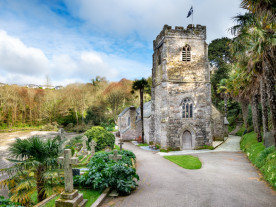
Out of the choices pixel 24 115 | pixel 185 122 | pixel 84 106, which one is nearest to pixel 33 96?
pixel 24 115

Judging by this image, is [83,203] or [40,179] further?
[40,179]

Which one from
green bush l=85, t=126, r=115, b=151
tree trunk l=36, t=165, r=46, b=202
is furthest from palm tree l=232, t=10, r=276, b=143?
green bush l=85, t=126, r=115, b=151

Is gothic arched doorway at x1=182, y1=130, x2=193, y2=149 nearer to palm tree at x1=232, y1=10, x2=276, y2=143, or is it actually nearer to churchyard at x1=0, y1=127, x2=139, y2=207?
palm tree at x1=232, y1=10, x2=276, y2=143

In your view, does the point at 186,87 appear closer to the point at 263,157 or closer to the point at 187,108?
the point at 187,108

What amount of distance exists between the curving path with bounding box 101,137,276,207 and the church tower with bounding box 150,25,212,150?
23.0 feet

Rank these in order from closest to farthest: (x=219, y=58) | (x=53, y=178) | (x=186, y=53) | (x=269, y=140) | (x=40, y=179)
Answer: (x=40, y=179) < (x=53, y=178) < (x=269, y=140) < (x=186, y=53) < (x=219, y=58)

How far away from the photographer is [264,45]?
10.1 m

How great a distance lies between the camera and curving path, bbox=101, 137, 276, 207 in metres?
7.39

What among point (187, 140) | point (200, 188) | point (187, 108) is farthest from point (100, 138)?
point (200, 188)

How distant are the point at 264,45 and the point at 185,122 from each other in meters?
11.8

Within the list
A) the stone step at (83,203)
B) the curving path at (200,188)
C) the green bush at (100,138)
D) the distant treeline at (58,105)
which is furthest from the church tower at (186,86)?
the distant treeline at (58,105)

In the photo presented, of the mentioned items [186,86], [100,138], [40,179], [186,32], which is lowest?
[40,179]

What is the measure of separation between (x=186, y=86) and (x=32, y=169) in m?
17.2

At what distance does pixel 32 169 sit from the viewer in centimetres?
721
